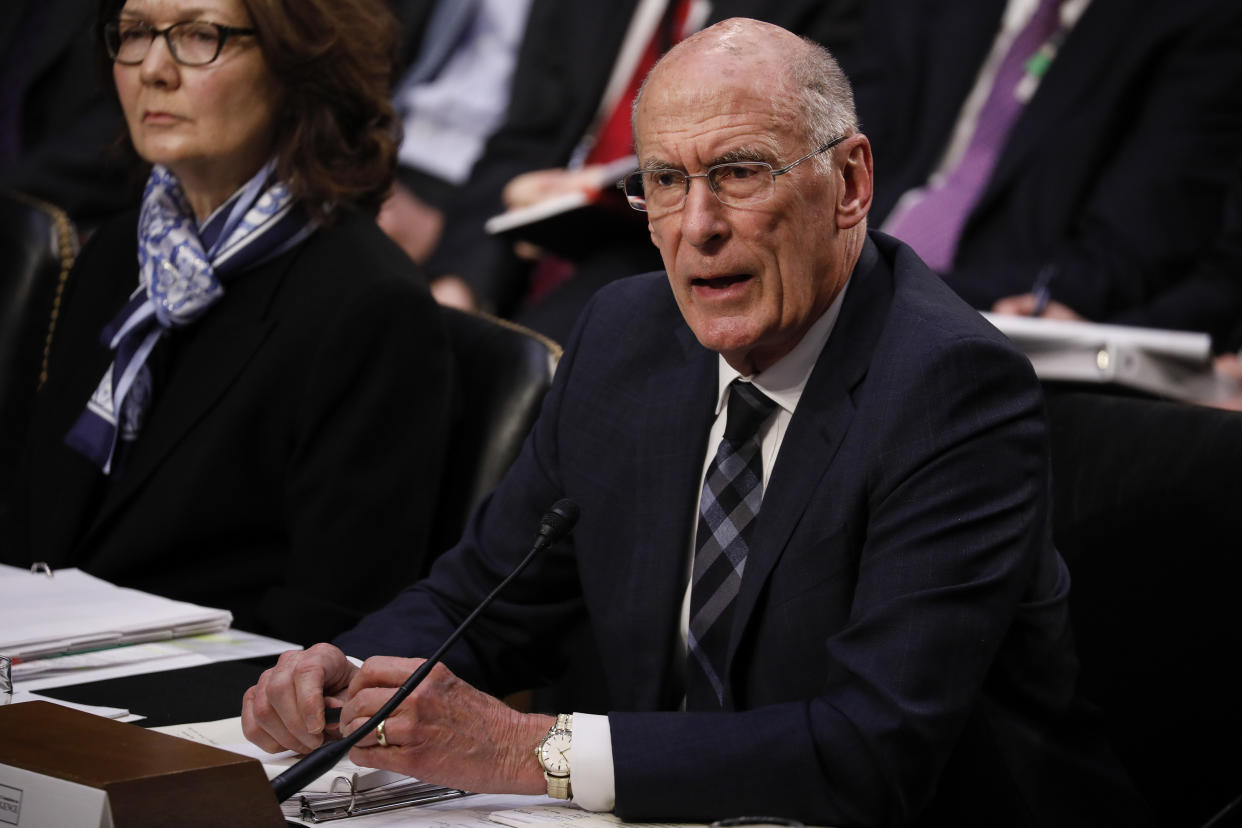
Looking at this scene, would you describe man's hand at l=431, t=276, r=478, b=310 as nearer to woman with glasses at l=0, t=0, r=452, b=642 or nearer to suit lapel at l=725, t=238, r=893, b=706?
woman with glasses at l=0, t=0, r=452, b=642

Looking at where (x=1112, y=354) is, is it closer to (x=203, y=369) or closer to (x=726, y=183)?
(x=726, y=183)

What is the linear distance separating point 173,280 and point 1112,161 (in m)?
2.11

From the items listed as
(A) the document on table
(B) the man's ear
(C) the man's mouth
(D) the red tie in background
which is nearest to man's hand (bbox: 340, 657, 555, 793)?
(A) the document on table

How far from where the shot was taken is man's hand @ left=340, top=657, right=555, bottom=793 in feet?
4.18

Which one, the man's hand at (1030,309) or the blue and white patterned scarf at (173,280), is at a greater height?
the blue and white patterned scarf at (173,280)

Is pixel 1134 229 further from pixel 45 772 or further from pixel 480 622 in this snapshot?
pixel 45 772

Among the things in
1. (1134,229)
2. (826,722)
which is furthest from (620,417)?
(1134,229)

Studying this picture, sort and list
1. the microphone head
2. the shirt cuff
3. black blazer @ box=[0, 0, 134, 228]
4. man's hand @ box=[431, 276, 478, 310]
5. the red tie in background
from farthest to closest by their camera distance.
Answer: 1. black blazer @ box=[0, 0, 134, 228]
2. the red tie in background
3. man's hand @ box=[431, 276, 478, 310]
4. the microphone head
5. the shirt cuff

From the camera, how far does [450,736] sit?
1283 mm

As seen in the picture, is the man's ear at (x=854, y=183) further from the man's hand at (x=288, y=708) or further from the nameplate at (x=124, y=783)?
the nameplate at (x=124, y=783)

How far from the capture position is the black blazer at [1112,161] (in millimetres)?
3119

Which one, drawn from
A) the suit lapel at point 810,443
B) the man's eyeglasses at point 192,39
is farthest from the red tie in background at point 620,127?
the suit lapel at point 810,443

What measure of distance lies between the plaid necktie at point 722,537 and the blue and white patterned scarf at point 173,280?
1.03m

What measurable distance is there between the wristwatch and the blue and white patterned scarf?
1.23 m
